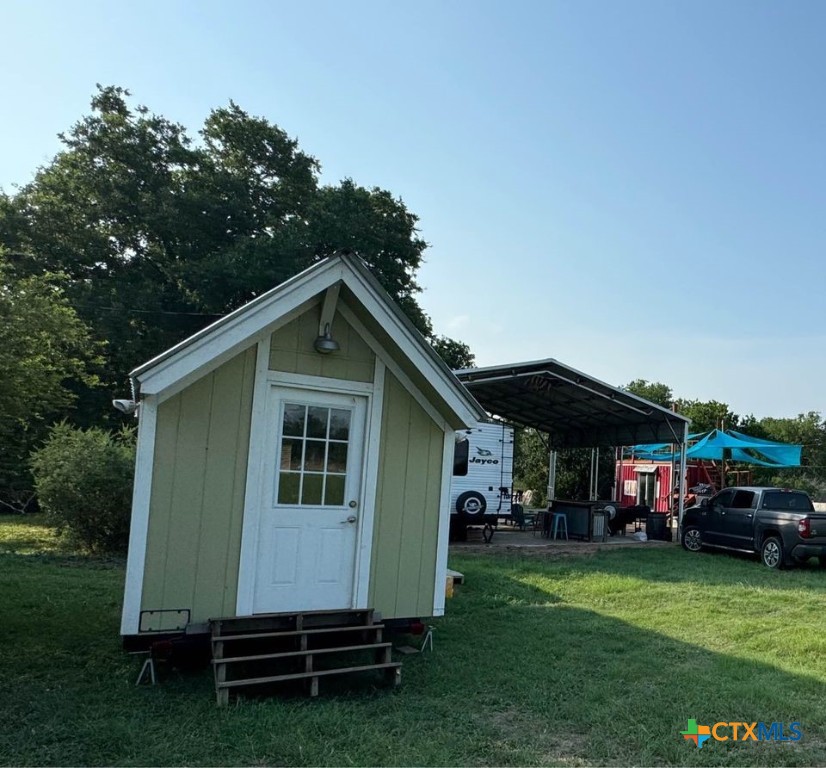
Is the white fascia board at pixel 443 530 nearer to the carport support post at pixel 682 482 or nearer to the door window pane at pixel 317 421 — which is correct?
the door window pane at pixel 317 421

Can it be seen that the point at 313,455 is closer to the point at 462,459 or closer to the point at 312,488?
the point at 312,488

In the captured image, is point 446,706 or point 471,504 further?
point 471,504

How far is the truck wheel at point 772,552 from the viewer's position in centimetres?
1255

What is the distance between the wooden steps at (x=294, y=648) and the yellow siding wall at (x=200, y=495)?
0.30 meters

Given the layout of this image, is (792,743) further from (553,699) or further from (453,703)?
(453,703)

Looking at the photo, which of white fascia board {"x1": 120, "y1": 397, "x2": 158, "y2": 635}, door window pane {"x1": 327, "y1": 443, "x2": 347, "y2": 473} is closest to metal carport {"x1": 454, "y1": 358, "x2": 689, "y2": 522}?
door window pane {"x1": 327, "y1": 443, "x2": 347, "y2": 473}

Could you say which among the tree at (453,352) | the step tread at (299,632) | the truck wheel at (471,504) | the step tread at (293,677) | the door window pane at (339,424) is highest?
the tree at (453,352)

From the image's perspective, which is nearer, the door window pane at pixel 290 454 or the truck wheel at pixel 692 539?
the door window pane at pixel 290 454

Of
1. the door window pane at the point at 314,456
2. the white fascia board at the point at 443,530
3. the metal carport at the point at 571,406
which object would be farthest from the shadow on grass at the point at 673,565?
the door window pane at the point at 314,456

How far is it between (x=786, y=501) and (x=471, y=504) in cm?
671

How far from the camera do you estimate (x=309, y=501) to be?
5.90 meters

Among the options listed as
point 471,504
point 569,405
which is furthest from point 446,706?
point 569,405

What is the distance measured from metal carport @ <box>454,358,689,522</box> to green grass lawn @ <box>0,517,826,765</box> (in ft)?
23.7

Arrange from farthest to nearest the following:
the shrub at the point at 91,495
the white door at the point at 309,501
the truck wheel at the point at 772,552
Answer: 1. the truck wheel at the point at 772,552
2. the shrub at the point at 91,495
3. the white door at the point at 309,501
